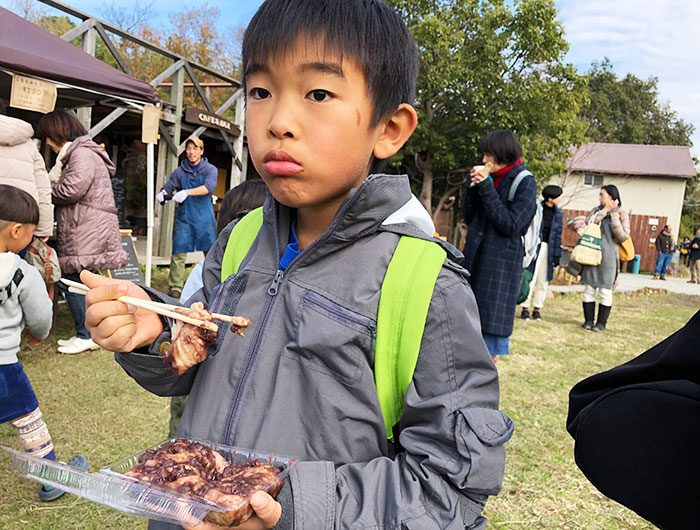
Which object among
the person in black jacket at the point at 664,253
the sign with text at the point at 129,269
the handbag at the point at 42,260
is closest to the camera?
the handbag at the point at 42,260

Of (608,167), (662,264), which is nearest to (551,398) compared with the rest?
(662,264)

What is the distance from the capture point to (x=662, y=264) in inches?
820

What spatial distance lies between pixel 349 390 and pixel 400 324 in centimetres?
17

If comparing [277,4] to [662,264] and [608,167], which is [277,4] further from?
[608,167]

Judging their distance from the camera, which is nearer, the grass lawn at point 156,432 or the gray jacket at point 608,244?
the grass lawn at point 156,432

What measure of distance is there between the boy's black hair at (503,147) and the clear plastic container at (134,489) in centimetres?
381

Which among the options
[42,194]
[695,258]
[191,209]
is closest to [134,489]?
[42,194]

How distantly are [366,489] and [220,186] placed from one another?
16.4 m

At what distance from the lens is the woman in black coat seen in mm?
4254

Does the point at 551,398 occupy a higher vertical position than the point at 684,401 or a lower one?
lower

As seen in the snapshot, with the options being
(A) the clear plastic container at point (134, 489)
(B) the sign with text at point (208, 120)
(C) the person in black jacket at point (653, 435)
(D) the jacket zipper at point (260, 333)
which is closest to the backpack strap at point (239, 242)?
(D) the jacket zipper at point (260, 333)

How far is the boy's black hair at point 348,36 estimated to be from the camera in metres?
1.14

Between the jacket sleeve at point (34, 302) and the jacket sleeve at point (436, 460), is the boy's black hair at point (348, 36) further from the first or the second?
the jacket sleeve at point (34, 302)

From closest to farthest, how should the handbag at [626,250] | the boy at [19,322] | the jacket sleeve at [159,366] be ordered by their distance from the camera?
1. the jacket sleeve at [159,366]
2. the boy at [19,322]
3. the handbag at [626,250]
